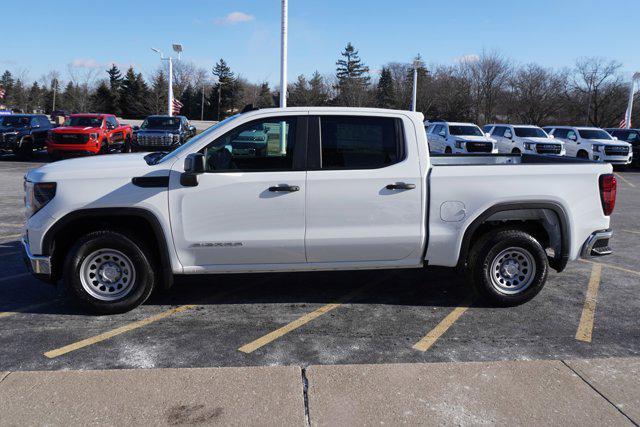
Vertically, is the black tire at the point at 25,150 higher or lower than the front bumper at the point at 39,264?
higher

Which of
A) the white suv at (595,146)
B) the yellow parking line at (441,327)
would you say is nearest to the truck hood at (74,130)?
the yellow parking line at (441,327)

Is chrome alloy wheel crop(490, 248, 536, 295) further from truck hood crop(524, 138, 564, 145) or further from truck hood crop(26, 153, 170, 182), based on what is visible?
truck hood crop(524, 138, 564, 145)

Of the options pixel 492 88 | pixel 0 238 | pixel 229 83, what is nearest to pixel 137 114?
pixel 229 83

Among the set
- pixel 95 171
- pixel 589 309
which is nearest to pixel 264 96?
pixel 95 171

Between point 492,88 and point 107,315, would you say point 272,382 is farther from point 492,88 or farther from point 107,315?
point 492,88

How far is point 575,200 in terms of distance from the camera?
522cm

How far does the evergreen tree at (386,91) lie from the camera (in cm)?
6178

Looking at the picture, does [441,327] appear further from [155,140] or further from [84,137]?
[84,137]

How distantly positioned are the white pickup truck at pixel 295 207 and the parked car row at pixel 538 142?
17473 millimetres

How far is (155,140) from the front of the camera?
21.0 metres

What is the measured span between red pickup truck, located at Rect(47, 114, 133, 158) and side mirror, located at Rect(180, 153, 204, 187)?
17.3 m

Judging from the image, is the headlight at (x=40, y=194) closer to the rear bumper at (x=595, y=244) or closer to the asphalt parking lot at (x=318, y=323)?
the asphalt parking lot at (x=318, y=323)

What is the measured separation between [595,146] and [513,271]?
2067cm

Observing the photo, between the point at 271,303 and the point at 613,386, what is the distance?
9.97 feet
